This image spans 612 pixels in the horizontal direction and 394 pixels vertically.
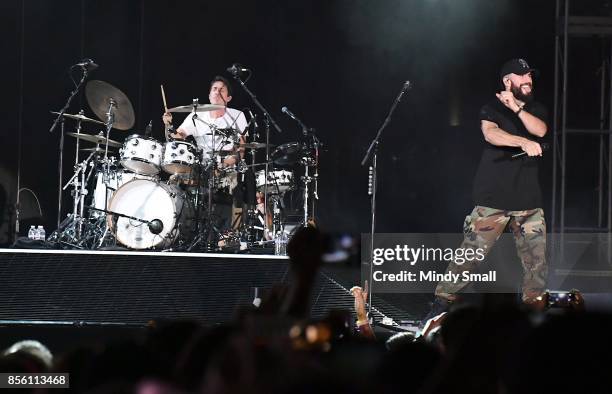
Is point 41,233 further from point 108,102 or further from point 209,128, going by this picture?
point 209,128

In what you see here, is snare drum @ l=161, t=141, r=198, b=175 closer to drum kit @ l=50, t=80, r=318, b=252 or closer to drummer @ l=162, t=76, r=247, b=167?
drum kit @ l=50, t=80, r=318, b=252

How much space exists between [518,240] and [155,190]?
4.23 m

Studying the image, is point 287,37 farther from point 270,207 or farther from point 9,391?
point 9,391

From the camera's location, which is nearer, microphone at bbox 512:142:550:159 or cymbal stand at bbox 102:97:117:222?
microphone at bbox 512:142:550:159

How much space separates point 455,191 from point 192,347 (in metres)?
9.96

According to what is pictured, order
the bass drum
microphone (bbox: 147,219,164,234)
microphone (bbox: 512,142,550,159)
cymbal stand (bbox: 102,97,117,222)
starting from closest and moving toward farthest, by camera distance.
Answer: microphone (bbox: 512,142,550,159)
microphone (bbox: 147,219,164,234)
the bass drum
cymbal stand (bbox: 102,97,117,222)

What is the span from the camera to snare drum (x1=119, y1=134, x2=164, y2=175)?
1023 centimetres

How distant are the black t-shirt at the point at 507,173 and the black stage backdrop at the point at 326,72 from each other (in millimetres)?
3483

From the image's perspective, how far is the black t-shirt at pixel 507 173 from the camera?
7430 mm

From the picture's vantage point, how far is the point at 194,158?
33.8 feet

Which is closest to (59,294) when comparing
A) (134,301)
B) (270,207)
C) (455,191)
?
(134,301)

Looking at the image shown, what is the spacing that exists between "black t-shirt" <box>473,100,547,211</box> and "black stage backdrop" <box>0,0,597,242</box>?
3483 millimetres

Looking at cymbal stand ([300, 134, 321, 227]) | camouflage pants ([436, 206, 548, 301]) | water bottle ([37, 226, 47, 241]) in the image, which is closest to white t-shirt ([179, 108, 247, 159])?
cymbal stand ([300, 134, 321, 227])

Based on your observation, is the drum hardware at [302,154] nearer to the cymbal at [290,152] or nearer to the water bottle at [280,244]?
the cymbal at [290,152]
